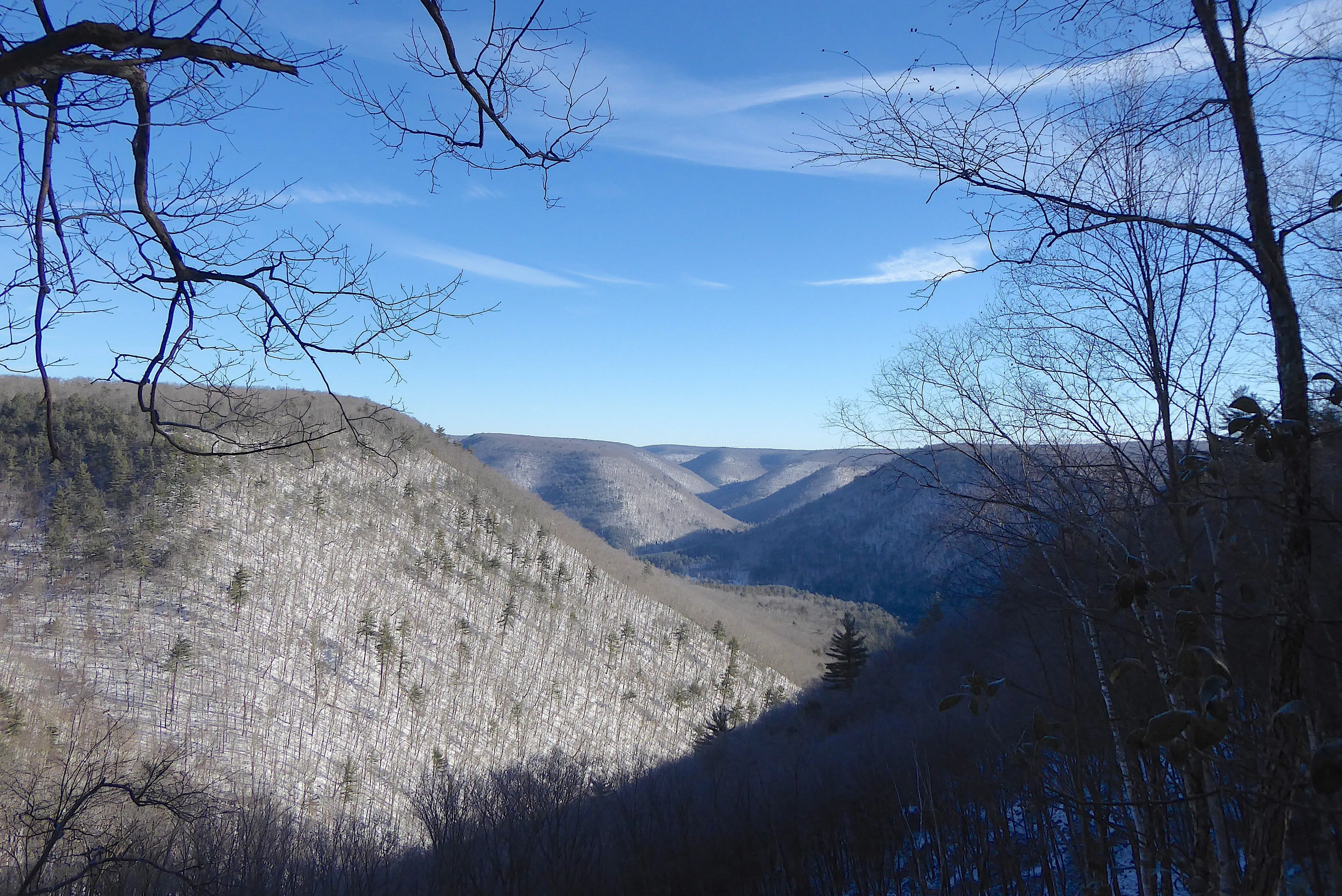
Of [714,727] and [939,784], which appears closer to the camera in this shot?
[939,784]

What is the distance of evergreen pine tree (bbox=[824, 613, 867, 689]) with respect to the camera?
37781mm

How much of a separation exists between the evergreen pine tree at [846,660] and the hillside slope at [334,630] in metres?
13.0

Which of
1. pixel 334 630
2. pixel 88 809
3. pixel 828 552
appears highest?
pixel 88 809

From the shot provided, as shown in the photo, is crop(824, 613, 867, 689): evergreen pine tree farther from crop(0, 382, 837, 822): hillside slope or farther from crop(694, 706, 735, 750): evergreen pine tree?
crop(0, 382, 837, 822): hillside slope

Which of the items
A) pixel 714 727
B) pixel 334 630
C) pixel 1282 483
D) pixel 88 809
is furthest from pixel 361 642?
pixel 1282 483

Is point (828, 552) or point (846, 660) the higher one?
point (846, 660)

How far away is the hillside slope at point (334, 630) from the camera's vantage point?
112ft

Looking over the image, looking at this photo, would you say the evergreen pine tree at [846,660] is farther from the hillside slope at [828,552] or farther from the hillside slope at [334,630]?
the hillside slope at [828,552]

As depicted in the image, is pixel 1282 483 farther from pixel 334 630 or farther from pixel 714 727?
pixel 334 630

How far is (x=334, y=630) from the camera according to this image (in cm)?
4397

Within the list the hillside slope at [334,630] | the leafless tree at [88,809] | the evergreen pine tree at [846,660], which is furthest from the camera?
the evergreen pine tree at [846,660]

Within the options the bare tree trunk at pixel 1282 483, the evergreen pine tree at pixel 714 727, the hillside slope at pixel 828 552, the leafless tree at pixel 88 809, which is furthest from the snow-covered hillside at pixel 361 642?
the hillside slope at pixel 828 552

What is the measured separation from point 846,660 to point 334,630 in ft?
103

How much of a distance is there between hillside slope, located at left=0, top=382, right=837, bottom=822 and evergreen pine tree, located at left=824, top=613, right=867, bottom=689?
13.0 meters
